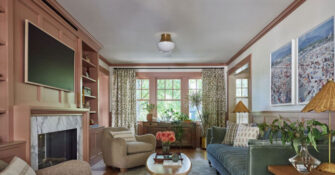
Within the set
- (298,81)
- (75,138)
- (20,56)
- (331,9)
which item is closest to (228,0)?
(331,9)

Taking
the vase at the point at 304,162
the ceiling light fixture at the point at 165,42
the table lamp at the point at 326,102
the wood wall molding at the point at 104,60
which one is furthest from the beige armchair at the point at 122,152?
the table lamp at the point at 326,102

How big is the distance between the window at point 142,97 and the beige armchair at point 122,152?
9.50 ft

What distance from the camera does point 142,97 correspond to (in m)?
7.50

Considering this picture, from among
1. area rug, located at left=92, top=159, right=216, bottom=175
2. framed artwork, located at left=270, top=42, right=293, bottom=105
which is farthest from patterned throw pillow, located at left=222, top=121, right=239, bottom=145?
framed artwork, located at left=270, top=42, right=293, bottom=105

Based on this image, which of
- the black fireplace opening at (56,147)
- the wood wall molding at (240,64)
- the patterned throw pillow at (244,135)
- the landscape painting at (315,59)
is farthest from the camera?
the wood wall molding at (240,64)

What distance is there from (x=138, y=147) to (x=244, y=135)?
1.83 metres

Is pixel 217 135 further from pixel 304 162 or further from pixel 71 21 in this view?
pixel 71 21

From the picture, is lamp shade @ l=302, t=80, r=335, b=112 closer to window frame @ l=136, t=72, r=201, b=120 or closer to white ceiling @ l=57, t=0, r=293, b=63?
white ceiling @ l=57, t=0, r=293, b=63

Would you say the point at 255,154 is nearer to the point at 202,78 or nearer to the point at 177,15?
the point at 177,15

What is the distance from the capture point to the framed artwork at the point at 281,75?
3363 millimetres

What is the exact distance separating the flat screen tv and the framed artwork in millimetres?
3136

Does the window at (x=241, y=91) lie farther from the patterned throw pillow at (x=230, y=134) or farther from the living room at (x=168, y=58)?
the patterned throw pillow at (x=230, y=134)

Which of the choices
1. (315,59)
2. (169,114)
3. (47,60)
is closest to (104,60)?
(169,114)

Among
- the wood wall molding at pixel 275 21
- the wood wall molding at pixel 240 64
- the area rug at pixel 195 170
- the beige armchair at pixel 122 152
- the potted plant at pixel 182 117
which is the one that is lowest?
the area rug at pixel 195 170
